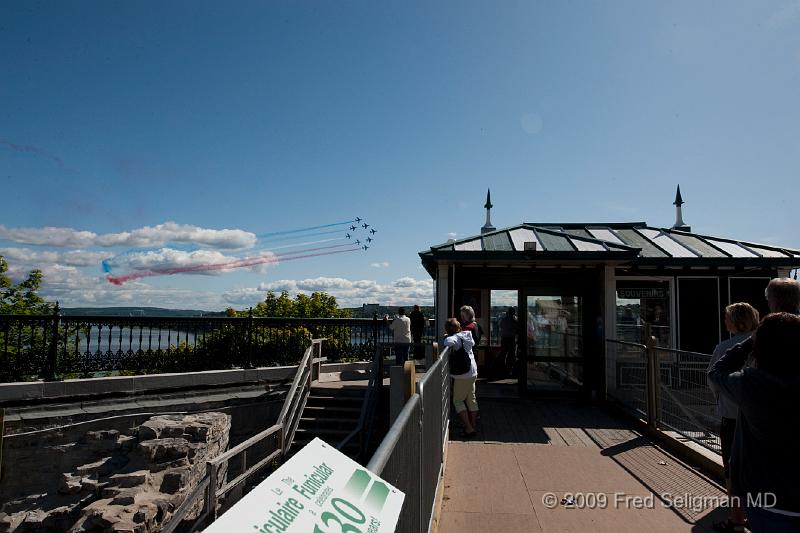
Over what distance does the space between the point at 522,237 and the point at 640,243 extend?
3.39 metres

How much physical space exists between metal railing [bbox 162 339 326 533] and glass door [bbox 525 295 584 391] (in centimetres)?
495

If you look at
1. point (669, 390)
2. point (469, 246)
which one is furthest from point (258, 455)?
point (669, 390)

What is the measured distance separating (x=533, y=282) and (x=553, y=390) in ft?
7.19

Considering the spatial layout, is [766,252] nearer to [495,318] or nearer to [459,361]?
[495,318]

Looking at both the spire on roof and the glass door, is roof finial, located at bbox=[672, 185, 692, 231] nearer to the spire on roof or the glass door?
the spire on roof

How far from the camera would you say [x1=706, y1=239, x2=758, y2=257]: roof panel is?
10174 mm

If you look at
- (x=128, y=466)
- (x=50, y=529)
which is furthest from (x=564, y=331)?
(x=50, y=529)

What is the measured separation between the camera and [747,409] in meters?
2.41

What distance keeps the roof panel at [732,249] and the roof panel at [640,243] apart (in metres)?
1.52

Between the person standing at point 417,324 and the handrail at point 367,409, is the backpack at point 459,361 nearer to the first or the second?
the handrail at point 367,409

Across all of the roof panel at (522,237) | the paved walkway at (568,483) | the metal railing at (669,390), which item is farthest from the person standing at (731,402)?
the roof panel at (522,237)

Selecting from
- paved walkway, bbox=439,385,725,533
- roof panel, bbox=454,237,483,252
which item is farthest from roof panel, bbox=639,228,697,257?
paved walkway, bbox=439,385,725,533

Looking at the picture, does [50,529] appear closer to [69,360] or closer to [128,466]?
[128,466]

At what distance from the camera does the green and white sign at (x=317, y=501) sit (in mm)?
1126
